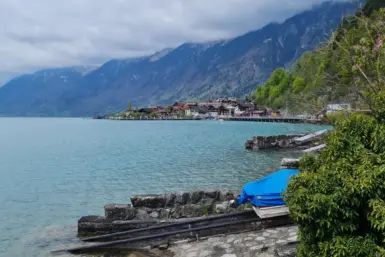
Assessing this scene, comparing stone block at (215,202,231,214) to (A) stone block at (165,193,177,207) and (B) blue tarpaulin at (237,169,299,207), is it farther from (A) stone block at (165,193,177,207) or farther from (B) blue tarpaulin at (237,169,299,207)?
(A) stone block at (165,193,177,207)

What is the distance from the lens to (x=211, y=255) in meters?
10.4

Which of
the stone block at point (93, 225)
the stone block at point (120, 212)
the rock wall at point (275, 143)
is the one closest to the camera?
the stone block at point (93, 225)

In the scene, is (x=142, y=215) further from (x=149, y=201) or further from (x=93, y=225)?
(x=93, y=225)

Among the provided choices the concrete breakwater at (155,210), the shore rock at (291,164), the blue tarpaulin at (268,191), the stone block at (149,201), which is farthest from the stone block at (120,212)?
the shore rock at (291,164)

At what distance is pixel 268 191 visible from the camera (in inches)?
474

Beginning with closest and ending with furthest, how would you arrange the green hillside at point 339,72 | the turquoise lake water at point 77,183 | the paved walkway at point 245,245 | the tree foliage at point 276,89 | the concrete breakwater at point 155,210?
1. the paved walkway at point 245,245
2. the green hillside at point 339,72
3. the concrete breakwater at point 155,210
4. the turquoise lake water at point 77,183
5. the tree foliage at point 276,89

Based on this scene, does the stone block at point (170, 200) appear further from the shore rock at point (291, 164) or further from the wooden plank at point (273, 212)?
the shore rock at point (291, 164)

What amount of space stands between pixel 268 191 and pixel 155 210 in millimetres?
5293

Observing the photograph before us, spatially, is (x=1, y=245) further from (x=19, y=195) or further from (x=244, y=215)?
(x=19, y=195)

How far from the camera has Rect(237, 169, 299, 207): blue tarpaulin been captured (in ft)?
38.8

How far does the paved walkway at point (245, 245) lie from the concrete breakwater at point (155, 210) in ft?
6.43

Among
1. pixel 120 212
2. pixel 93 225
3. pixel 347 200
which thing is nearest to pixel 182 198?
pixel 120 212

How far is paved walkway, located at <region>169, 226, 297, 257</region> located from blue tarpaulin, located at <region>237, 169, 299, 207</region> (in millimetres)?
904

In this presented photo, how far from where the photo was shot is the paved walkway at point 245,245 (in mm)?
9908
